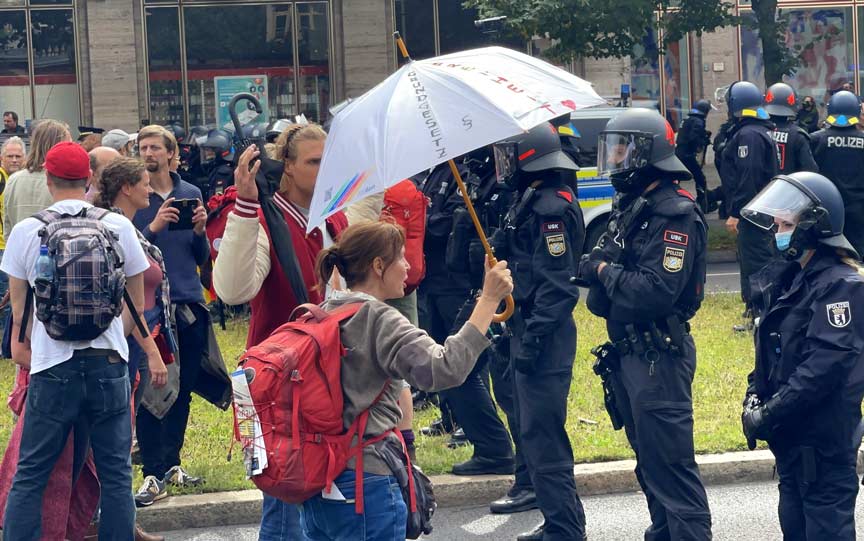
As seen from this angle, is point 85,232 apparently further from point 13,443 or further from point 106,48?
point 106,48

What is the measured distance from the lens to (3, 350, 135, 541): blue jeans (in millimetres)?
5480

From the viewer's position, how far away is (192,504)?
7008mm

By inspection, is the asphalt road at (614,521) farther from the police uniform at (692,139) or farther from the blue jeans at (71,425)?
the police uniform at (692,139)

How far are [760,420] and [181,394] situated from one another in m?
3.60

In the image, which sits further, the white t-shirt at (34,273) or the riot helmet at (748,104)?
the riot helmet at (748,104)

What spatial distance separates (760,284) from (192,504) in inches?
128

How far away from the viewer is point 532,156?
6.29 meters

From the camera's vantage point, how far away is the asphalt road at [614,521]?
6672 mm

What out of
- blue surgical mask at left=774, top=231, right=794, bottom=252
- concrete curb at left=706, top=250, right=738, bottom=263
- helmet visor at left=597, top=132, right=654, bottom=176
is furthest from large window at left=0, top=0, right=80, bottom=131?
blue surgical mask at left=774, top=231, right=794, bottom=252

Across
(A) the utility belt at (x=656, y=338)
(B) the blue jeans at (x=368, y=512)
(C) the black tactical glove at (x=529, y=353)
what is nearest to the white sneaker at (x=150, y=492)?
(C) the black tactical glove at (x=529, y=353)

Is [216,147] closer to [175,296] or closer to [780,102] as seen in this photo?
[780,102]

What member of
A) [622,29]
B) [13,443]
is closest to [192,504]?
[13,443]

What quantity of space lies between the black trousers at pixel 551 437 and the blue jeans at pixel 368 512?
1.96 meters

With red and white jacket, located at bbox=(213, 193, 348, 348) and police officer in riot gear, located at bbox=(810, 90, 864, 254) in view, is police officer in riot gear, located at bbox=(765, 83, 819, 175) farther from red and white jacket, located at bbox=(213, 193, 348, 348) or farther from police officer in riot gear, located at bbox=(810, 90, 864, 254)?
red and white jacket, located at bbox=(213, 193, 348, 348)
